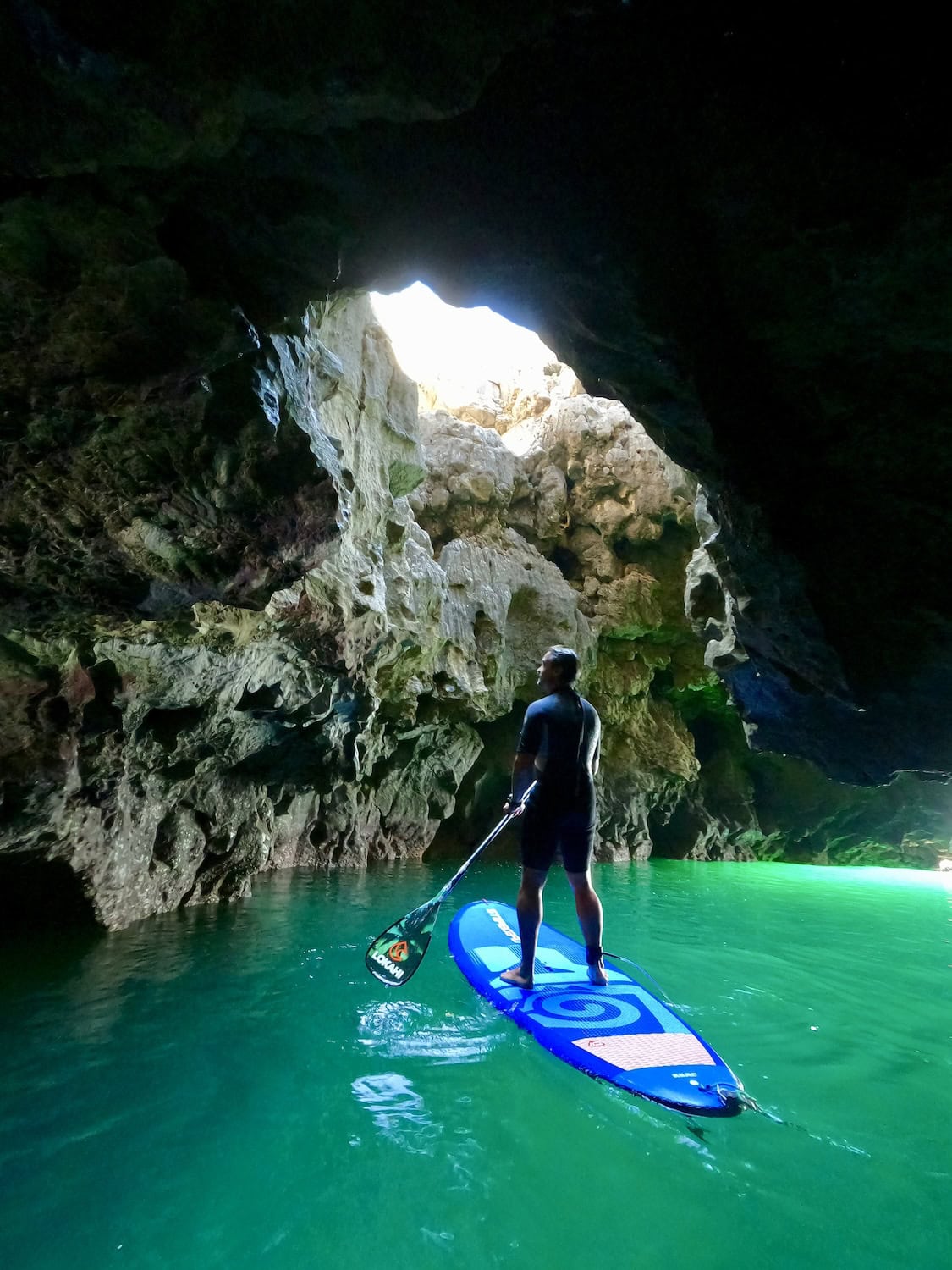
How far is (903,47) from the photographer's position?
88.0 inches

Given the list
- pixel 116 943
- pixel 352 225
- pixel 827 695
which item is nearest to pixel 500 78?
pixel 352 225

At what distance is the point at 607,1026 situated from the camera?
341 centimetres

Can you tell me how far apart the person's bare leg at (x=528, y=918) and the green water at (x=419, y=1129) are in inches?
15.2

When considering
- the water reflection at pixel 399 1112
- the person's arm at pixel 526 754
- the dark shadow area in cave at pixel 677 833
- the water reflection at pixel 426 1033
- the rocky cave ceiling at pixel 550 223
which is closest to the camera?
the rocky cave ceiling at pixel 550 223

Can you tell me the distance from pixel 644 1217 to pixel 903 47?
418 centimetres

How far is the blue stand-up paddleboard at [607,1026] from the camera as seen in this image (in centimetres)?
279

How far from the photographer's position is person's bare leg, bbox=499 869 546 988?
159 inches

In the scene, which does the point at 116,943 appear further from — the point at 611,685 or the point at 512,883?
the point at 611,685

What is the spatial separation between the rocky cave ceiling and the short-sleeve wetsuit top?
1.87 m

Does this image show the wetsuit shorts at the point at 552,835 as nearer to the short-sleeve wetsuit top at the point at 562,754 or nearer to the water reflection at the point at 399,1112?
the short-sleeve wetsuit top at the point at 562,754

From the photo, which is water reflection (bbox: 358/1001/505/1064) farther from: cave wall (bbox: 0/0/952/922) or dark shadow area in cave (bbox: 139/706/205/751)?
dark shadow area in cave (bbox: 139/706/205/751)

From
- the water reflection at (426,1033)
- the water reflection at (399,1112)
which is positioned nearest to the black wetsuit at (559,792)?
the water reflection at (426,1033)

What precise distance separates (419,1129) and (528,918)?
1698 mm

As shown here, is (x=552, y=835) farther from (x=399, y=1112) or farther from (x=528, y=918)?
(x=399, y=1112)
